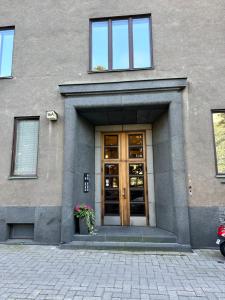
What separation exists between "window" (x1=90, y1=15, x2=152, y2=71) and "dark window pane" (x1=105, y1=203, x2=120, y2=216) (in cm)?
456

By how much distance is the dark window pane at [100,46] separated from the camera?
25.0 feet

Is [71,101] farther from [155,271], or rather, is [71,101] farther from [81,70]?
[155,271]

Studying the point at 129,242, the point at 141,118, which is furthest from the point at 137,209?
the point at 141,118

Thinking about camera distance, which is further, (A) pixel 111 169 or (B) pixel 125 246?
(A) pixel 111 169

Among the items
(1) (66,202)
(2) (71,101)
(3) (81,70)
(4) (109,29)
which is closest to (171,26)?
(4) (109,29)

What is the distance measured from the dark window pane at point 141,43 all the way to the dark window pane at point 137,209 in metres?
4.60

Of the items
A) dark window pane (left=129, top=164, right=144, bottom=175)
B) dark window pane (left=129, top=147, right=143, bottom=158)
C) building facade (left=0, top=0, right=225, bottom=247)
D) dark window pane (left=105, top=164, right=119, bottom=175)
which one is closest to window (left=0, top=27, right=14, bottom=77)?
building facade (left=0, top=0, right=225, bottom=247)

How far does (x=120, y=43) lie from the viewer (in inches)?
305

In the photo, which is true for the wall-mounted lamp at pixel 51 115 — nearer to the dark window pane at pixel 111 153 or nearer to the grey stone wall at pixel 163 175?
the dark window pane at pixel 111 153

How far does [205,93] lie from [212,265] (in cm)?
455

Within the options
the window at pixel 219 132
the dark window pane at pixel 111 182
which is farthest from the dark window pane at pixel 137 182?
the window at pixel 219 132

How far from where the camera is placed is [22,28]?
26.1ft

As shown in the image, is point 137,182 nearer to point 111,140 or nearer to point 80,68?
point 111,140

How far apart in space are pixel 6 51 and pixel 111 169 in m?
5.45
